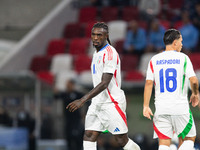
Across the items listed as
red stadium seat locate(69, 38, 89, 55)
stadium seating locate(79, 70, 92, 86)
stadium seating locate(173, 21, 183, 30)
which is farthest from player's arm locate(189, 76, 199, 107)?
red stadium seat locate(69, 38, 89, 55)

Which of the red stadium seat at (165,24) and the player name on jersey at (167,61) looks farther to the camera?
the red stadium seat at (165,24)

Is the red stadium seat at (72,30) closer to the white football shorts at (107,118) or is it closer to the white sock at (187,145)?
the white football shorts at (107,118)

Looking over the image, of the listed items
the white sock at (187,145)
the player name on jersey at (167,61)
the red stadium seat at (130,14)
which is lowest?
the white sock at (187,145)

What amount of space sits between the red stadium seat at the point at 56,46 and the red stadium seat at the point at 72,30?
0.56m

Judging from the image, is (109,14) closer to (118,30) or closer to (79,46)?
(118,30)

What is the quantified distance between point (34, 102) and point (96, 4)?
5088 millimetres

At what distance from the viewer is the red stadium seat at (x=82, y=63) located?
13883 mm

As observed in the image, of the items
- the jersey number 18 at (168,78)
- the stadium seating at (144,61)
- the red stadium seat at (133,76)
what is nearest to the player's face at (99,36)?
the jersey number 18 at (168,78)

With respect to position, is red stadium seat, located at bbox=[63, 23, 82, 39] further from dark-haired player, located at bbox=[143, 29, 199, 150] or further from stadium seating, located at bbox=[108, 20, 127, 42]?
dark-haired player, located at bbox=[143, 29, 199, 150]

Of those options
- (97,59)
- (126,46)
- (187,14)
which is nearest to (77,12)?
(126,46)

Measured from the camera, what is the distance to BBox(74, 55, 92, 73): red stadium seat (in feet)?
45.5

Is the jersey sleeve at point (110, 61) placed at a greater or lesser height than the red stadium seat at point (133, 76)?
lesser

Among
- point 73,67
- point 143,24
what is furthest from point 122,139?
point 143,24

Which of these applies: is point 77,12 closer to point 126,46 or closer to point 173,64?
point 126,46
